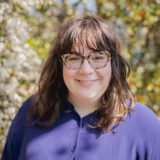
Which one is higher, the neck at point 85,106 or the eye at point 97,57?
the eye at point 97,57

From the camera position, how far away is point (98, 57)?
1.53m

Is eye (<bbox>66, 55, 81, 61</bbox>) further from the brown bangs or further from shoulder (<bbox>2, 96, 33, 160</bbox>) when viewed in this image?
shoulder (<bbox>2, 96, 33, 160</bbox>)

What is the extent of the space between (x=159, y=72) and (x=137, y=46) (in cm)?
75

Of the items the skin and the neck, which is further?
the neck

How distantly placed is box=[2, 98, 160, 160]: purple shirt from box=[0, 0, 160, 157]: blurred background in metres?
0.66

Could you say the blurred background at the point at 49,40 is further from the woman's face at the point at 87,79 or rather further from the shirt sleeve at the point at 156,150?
the shirt sleeve at the point at 156,150

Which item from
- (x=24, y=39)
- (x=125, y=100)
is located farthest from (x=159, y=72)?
(x=125, y=100)

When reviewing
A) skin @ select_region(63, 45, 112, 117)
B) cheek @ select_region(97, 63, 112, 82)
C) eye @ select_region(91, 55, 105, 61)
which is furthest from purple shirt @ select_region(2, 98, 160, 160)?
eye @ select_region(91, 55, 105, 61)

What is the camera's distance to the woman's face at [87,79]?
1526mm

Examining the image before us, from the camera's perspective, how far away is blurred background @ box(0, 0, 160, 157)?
253 cm

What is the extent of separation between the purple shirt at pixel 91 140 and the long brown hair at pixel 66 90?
5cm

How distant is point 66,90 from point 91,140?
431 millimetres

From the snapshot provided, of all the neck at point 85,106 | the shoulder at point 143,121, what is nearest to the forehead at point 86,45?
the neck at point 85,106

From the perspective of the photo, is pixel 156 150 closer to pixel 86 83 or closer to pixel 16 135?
pixel 86 83
